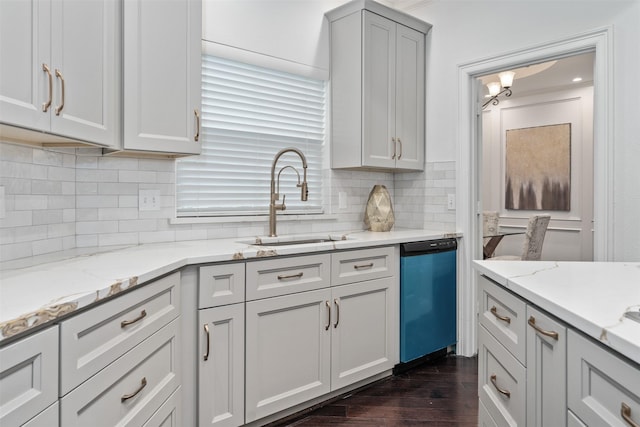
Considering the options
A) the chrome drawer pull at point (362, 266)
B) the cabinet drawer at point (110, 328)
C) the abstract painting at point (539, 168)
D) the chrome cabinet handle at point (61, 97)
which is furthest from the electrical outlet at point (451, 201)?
the abstract painting at point (539, 168)

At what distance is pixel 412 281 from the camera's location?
2664 millimetres

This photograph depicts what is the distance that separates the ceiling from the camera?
172 inches

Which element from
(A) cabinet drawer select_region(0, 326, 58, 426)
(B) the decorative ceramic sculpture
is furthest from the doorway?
(A) cabinet drawer select_region(0, 326, 58, 426)

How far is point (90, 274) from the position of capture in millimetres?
1312

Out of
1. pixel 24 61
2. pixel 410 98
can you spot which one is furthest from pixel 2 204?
pixel 410 98

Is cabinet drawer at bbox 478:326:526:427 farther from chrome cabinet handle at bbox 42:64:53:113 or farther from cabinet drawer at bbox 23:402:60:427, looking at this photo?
chrome cabinet handle at bbox 42:64:53:113

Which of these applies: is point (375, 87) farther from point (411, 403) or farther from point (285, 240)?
point (411, 403)

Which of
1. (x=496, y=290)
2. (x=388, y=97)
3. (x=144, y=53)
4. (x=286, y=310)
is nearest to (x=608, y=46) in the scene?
(x=388, y=97)

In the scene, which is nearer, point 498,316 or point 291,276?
point 498,316

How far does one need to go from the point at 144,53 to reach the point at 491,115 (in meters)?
5.58

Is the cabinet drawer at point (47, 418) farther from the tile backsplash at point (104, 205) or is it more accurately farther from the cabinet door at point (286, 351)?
the cabinet door at point (286, 351)

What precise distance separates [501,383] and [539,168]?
5.02 meters

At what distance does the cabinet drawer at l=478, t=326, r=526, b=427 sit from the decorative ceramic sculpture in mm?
1480

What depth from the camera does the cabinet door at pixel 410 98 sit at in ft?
10.1
